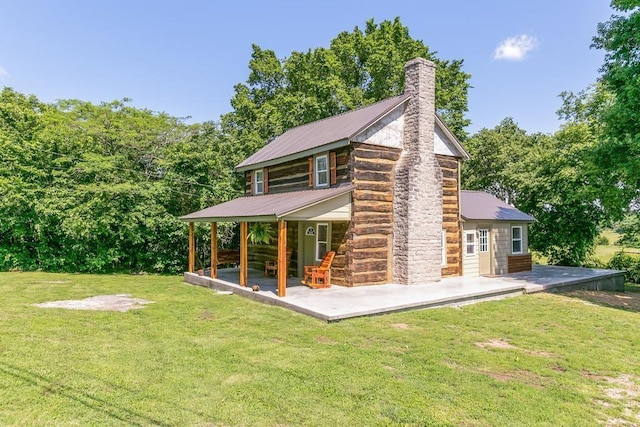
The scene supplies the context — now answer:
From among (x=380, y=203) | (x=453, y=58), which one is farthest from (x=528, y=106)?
(x=380, y=203)

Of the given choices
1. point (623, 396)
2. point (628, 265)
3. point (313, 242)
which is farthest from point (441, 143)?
point (628, 265)

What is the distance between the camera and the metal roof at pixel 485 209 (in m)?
15.2

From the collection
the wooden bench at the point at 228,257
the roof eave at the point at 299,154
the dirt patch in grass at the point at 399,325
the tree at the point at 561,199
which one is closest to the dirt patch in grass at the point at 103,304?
the wooden bench at the point at 228,257

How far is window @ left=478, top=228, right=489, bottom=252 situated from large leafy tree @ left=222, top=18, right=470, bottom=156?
522 inches

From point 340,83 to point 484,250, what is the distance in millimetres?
15443

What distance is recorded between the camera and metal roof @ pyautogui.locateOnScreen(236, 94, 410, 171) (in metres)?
12.9

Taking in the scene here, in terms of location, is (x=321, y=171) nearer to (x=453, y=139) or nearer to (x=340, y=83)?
(x=453, y=139)

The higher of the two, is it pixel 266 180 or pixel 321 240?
pixel 266 180

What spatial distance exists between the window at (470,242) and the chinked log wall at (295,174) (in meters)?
5.76

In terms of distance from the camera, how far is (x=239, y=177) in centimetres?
2183

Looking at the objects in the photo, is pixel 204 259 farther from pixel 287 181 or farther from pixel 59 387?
pixel 59 387

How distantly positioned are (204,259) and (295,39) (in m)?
17.4

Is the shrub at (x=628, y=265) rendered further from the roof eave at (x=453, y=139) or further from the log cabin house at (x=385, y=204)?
the roof eave at (x=453, y=139)

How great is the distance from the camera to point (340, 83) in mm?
25734
